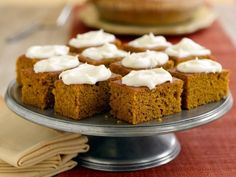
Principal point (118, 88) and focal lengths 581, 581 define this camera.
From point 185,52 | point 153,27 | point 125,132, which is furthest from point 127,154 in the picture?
point 153,27

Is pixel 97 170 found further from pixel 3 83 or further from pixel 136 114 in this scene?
pixel 3 83

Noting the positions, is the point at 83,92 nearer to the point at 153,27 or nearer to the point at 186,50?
the point at 186,50

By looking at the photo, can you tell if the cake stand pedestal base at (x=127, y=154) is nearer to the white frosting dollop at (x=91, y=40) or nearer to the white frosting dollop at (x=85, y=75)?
the white frosting dollop at (x=85, y=75)

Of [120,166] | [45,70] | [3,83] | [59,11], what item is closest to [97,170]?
[120,166]

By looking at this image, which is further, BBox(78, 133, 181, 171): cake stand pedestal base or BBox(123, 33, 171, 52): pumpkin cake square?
BBox(123, 33, 171, 52): pumpkin cake square

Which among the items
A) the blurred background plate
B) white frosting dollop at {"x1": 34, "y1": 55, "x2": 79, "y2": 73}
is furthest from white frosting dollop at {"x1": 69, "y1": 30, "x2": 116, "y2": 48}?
the blurred background plate

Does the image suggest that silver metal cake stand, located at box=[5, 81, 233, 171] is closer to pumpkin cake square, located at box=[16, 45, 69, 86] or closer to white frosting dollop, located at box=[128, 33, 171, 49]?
pumpkin cake square, located at box=[16, 45, 69, 86]

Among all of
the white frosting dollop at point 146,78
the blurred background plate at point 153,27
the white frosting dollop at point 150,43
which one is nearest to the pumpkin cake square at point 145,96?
the white frosting dollop at point 146,78
